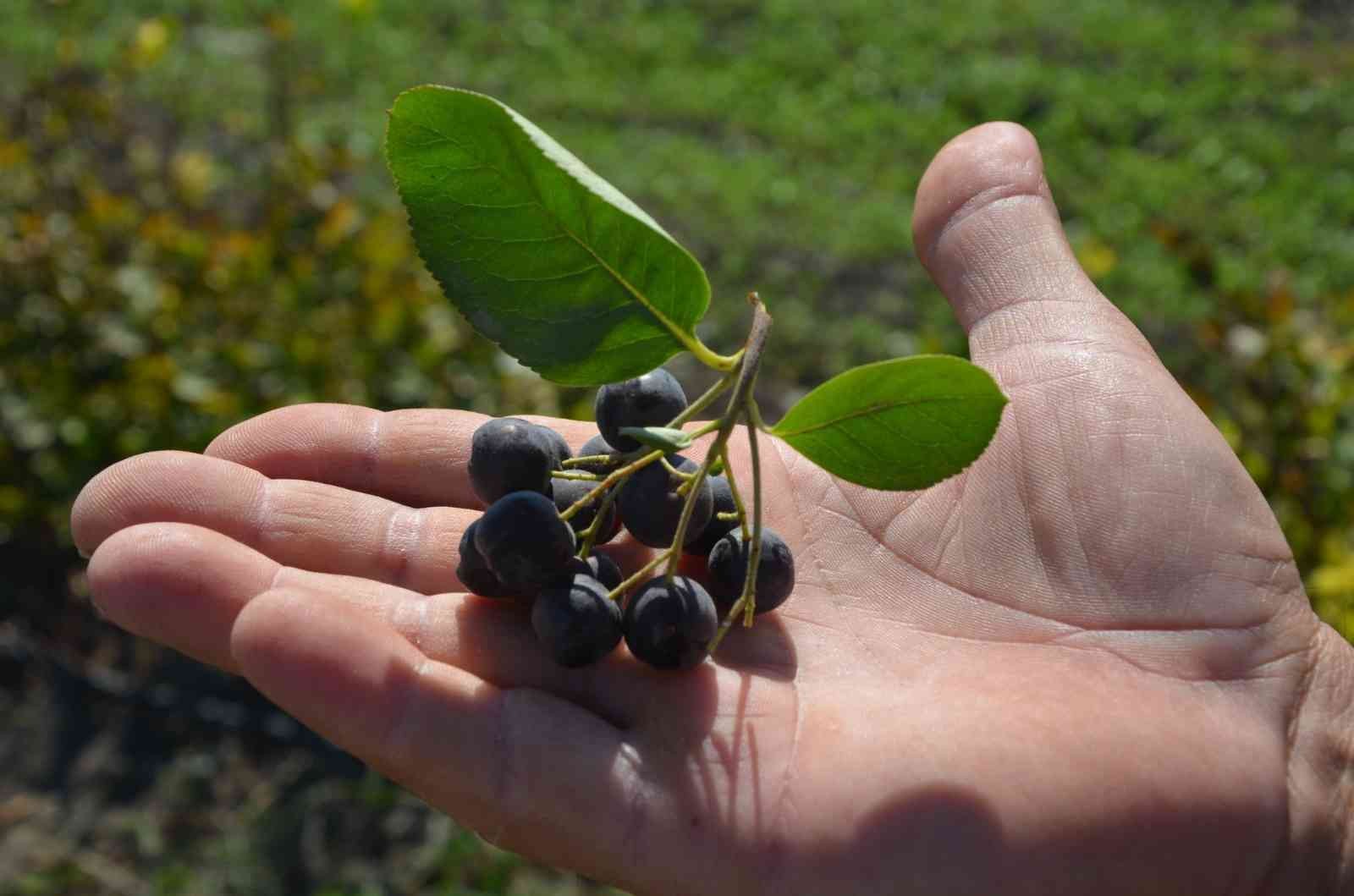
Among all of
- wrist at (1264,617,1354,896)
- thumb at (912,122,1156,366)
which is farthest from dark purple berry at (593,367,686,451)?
wrist at (1264,617,1354,896)

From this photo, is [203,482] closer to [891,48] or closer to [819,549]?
[819,549]

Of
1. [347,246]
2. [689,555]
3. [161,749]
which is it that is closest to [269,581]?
[689,555]

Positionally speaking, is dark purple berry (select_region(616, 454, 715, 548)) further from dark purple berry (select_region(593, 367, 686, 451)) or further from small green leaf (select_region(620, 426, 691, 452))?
small green leaf (select_region(620, 426, 691, 452))

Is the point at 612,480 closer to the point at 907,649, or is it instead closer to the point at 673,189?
the point at 907,649

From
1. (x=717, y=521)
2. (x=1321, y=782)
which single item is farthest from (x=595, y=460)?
(x=1321, y=782)

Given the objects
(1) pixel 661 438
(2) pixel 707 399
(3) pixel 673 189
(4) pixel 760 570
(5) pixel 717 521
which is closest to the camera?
(1) pixel 661 438

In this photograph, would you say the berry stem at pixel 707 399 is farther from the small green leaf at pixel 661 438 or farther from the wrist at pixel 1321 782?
the wrist at pixel 1321 782

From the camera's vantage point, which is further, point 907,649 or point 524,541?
point 907,649
